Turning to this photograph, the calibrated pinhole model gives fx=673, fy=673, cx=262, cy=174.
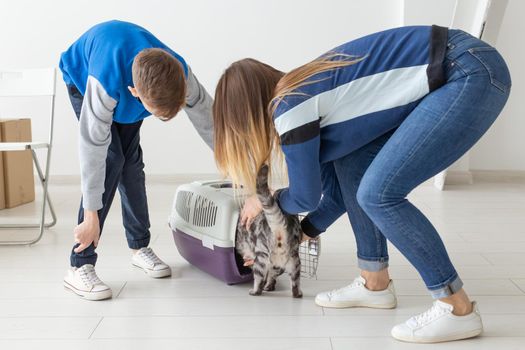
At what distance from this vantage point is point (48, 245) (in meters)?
2.67

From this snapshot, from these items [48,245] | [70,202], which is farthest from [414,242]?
[70,202]

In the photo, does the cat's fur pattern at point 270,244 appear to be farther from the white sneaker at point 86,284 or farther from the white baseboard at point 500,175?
the white baseboard at point 500,175

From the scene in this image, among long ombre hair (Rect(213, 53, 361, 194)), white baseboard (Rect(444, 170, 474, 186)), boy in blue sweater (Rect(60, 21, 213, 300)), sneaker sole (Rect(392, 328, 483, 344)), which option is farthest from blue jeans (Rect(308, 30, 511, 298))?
white baseboard (Rect(444, 170, 474, 186))

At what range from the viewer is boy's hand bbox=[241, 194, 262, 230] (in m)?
1.89

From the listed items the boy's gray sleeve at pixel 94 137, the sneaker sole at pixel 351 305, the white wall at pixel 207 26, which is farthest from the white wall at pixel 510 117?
the boy's gray sleeve at pixel 94 137

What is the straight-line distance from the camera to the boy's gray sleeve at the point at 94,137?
1.83m

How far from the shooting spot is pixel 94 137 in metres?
1.85

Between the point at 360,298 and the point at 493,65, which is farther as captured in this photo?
the point at 360,298

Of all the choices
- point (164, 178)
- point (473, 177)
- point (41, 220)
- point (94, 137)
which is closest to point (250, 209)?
point (94, 137)

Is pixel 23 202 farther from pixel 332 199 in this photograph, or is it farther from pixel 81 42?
pixel 332 199

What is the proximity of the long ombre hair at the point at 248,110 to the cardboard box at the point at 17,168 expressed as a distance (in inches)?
84.3

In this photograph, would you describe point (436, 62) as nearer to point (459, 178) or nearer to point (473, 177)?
point (459, 178)

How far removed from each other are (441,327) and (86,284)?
104 cm

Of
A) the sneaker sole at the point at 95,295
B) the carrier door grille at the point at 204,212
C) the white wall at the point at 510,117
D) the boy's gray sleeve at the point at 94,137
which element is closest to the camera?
the boy's gray sleeve at the point at 94,137
